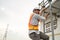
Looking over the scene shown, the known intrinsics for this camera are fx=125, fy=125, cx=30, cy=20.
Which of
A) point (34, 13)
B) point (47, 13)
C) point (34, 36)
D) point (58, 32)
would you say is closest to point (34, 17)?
point (34, 13)

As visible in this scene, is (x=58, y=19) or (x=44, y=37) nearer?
(x=44, y=37)

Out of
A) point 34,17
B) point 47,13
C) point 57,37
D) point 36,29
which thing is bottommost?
point 57,37

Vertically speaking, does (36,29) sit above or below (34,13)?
below

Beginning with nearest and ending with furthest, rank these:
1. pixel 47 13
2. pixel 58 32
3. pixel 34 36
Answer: pixel 34 36 → pixel 58 32 → pixel 47 13

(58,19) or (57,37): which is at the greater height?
(58,19)

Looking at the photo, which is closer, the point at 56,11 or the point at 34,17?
the point at 34,17

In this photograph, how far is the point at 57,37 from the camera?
6.29 m

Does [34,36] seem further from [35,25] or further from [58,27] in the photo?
[58,27]

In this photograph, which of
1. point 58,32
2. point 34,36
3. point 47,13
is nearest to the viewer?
point 34,36

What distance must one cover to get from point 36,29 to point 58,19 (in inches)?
134

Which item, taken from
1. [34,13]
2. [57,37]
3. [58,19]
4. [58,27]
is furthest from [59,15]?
[34,13]

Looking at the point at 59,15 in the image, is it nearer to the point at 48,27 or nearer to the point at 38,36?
the point at 48,27

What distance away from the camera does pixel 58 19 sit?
643 centimetres

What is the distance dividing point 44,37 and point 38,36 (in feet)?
0.57
